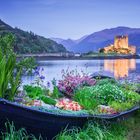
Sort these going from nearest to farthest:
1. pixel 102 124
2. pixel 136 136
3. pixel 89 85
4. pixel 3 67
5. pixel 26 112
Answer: pixel 26 112
pixel 3 67
pixel 102 124
pixel 136 136
pixel 89 85

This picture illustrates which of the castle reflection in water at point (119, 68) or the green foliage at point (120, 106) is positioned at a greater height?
the green foliage at point (120, 106)

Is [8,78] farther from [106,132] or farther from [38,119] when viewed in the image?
[106,132]

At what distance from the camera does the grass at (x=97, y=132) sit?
7066 millimetres

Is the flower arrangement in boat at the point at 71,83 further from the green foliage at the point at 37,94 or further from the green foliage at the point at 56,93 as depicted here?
the green foliage at the point at 37,94

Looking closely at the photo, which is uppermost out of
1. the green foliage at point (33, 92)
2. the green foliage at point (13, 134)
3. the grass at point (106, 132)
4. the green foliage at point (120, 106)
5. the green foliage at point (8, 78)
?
the green foliage at point (8, 78)

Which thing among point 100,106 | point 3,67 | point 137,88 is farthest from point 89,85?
point 3,67

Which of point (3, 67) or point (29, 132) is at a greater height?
point (3, 67)

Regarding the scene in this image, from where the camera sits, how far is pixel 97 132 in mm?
7855

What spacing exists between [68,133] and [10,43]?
11.5 ft

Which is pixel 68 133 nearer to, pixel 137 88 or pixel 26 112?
pixel 26 112

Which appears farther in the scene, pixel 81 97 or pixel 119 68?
pixel 119 68

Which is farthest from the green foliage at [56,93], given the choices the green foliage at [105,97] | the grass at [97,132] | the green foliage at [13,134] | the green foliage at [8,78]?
the green foliage at [13,134]

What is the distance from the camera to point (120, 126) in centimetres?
922

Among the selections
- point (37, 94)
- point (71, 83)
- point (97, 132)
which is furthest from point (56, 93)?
point (97, 132)
